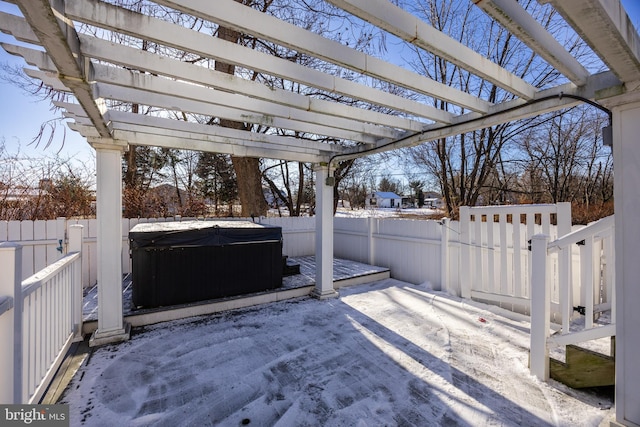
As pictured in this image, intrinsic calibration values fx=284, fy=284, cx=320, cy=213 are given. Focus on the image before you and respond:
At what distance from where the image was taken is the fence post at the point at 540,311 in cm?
258

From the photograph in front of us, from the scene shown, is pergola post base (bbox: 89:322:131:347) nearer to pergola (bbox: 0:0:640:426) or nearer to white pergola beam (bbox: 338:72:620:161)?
pergola (bbox: 0:0:640:426)

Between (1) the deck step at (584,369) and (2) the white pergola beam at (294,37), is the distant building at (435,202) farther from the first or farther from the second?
(2) the white pergola beam at (294,37)

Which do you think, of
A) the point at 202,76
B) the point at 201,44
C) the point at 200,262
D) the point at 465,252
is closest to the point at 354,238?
the point at 465,252

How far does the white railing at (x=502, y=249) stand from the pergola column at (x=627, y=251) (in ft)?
7.14

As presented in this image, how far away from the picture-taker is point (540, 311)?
8.63 feet

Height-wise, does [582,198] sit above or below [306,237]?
above

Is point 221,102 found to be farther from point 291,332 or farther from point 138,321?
point 138,321

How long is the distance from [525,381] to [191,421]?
9.26ft

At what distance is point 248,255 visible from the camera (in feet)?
15.2

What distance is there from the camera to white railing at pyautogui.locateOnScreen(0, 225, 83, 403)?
1.50 metres

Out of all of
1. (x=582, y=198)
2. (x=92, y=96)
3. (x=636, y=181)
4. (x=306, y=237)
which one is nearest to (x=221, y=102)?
(x=92, y=96)

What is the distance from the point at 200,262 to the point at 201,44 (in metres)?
3.26

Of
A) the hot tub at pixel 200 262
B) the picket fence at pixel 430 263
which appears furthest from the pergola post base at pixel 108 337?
the hot tub at pixel 200 262

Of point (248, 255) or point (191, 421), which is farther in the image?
point (248, 255)
